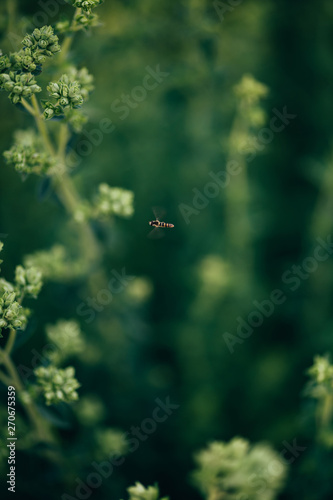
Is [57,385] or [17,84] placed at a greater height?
[17,84]

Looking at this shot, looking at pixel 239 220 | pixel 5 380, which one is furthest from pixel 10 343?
pixel 239 220

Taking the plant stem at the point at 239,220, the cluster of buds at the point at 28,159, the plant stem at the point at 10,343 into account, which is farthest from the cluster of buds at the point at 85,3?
the plant stem at the point at 239,220

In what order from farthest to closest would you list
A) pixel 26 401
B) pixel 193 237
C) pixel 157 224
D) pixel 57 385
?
pixel 193 237
pixel 157 224
pixel 26 401
pixel 57 385

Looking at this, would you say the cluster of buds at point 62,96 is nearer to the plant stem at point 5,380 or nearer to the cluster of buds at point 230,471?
the plant stem at point 5,380

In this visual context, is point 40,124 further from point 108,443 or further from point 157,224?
point 108,443

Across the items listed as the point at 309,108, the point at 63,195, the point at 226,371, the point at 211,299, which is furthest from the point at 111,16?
the point at 226,371

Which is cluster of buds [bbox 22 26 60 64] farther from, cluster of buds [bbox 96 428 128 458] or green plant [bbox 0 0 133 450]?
cluster of buds [bbox 96 428 128 458]

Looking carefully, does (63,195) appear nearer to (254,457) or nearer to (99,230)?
(99,230)
